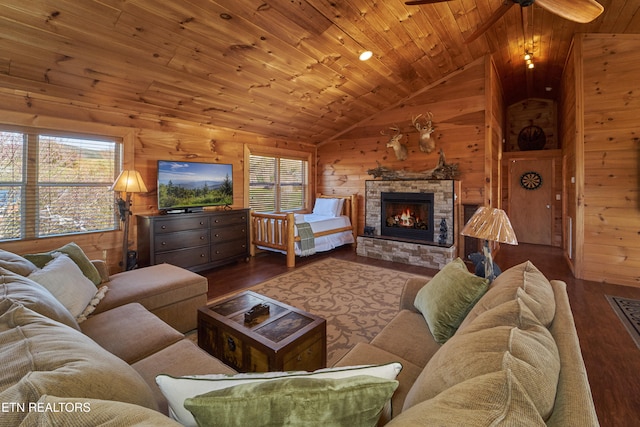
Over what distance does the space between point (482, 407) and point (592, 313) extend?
363 cm

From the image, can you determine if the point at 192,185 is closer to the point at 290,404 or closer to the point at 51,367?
the point at 51,367

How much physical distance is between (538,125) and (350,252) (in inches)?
223

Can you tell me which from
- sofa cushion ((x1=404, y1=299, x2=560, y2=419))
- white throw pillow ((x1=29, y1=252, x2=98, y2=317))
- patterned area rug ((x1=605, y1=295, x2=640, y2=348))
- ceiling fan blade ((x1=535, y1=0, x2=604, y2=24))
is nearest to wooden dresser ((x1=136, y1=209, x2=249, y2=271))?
white throw pillow ((x1=29, y1=252, x2=98, y2=317))

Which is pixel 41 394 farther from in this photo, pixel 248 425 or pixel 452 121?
pixel 452 121

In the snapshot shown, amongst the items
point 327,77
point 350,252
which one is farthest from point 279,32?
point 350,252

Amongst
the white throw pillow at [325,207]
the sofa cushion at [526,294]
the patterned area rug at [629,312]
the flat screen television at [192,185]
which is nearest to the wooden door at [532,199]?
the patterned area rug at [629,312]

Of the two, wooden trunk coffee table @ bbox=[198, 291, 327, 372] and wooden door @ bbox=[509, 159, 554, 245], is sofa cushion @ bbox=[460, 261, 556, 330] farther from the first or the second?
wooden door @ bbox=[509, 159, 554, 245]

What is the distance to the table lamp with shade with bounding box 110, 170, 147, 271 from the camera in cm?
362

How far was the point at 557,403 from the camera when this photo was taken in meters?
0.72

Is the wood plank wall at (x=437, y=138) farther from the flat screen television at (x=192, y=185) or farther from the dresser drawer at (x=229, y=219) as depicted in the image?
the flat screen television at (x=192, y=185)

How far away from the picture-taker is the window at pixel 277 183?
5.83 metres

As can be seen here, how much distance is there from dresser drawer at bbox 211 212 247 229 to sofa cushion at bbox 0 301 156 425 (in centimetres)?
354

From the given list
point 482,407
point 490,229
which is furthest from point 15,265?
point 490,229

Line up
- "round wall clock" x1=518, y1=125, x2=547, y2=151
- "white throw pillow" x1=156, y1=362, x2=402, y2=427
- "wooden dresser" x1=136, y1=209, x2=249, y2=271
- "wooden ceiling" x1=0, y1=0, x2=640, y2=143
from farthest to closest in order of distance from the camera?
"round wall clock" x1=518, y1=125, x2=547, y2=151, "wooden dresser" x1=136, y1=209, x2=249, y2=271, "wooden ceiling" x1=0, y1=0, x2=640, y2=143, "white throw pillow" x1=156, y1=362, x2=402, y2=427
